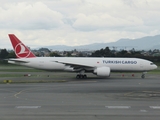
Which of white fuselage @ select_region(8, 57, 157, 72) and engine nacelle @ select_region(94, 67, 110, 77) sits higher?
white fuselage @ select_region(8, 57, 157, 72)

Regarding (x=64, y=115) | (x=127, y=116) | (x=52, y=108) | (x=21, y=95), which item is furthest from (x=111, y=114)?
(x=21, y=95)

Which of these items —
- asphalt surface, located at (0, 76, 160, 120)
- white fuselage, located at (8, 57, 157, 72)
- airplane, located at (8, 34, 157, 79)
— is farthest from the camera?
white fuselage, located at (8, 57, 157, 72)

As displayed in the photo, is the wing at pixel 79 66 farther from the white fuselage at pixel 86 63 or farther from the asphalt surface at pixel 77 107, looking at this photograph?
the asphalt surface at pixel 77 107

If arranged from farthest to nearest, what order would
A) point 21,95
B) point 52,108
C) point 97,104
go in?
point 21,95, point 97,104, point 52,108

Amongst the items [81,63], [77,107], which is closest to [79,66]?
[81,63]

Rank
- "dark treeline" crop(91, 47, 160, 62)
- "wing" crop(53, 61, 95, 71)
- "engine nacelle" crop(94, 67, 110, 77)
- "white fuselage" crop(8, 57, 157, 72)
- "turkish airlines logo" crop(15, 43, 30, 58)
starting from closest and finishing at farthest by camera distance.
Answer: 1. "engine nacelle" crop(94, 67, 110, 77)
2. "wing" crop(53, 61, 95, 71)
3. "white fuselage" crop(8, 57, 157, 72)
4. "turkish airlines logo" crop(15, 43, 30, 58)
5. "dark treeline" crop(91, 47, 160, 62)

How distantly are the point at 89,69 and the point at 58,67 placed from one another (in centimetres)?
423

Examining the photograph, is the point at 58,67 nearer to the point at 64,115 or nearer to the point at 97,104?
the point at 97,104

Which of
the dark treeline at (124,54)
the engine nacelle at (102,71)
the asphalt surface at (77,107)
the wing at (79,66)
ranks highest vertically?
the dark treeline at (124,54)

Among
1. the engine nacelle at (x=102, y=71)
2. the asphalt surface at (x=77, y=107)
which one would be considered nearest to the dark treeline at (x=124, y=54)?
the engine nacelle at (x=102, y=71)

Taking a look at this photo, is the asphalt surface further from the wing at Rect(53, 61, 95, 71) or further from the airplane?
the airplane

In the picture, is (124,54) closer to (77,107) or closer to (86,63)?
(86,63)

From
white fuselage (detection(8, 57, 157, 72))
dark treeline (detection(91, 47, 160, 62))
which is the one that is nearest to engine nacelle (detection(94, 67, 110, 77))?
white fuselage (detection(8, 57, 157, 72))

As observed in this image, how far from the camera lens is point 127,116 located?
615 inches
